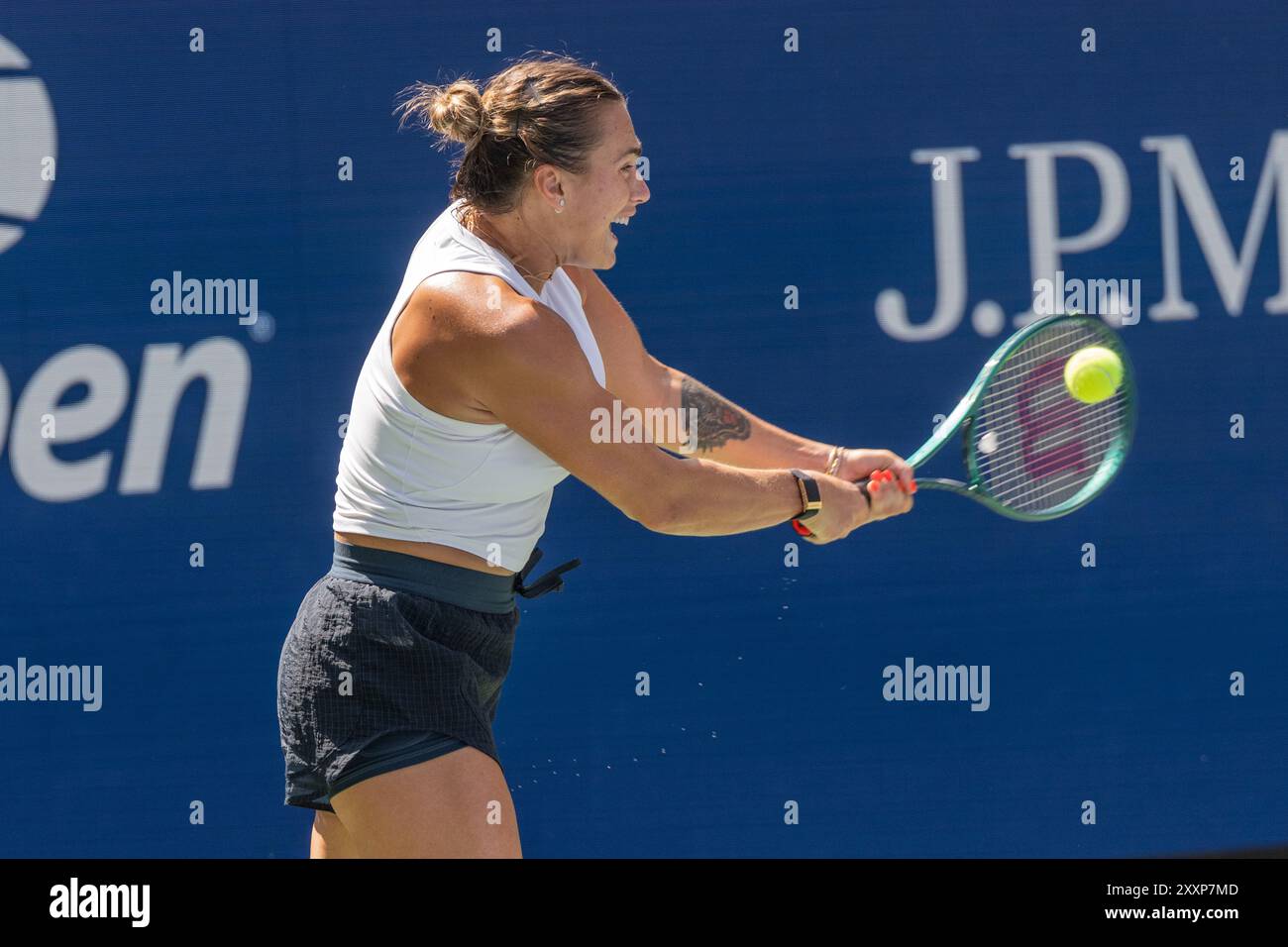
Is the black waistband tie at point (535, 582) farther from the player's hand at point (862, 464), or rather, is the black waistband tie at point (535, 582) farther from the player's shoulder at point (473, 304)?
the player's hand at point (862, 464)

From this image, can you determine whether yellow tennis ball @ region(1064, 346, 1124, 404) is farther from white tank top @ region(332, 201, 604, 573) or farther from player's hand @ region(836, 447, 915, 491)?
white tank top @ region(332, 201, 604, 573)

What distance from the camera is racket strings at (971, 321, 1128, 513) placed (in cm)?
285

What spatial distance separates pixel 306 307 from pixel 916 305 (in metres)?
1.30

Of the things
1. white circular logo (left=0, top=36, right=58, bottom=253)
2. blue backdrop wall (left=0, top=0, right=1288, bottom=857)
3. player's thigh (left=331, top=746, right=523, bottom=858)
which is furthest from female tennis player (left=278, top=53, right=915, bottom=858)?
white circular logo (left=0, top=36, right=58, bottom=253)

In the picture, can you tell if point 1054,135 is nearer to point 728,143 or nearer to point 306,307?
point 728,143

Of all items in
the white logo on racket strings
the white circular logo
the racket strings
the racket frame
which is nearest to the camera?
the racket frame

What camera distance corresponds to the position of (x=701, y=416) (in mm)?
2617

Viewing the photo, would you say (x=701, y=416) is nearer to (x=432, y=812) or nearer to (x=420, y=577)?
(x=420, y=577)

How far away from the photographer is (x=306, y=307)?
10.5 ft

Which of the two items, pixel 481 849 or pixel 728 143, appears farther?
pixel 728 143

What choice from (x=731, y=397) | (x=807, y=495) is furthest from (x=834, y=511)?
(x=731, y=397)

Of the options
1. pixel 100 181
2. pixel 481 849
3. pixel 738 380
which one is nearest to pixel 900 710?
pixel 738 380

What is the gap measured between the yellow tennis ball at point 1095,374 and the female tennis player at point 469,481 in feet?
2.58

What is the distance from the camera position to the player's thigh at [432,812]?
2.02 metres
